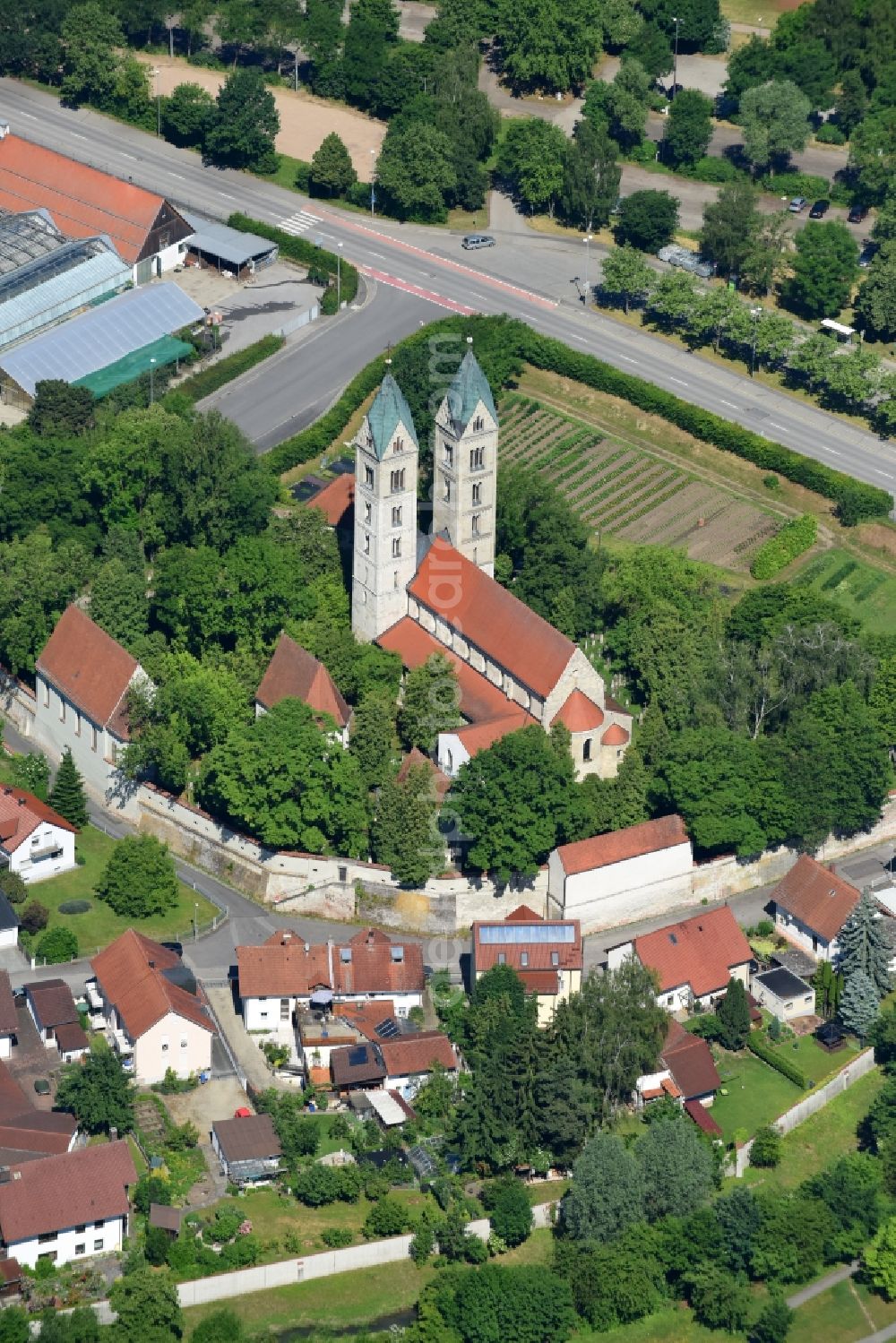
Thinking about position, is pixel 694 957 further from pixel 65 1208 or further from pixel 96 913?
pixel 65 1208

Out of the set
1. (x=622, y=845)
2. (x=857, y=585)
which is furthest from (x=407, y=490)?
(x=857, y=585)

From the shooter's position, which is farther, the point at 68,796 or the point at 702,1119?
the point at 68,796

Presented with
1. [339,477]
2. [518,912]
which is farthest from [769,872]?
[339,477]

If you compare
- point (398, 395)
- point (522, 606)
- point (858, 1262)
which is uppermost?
point (398, 395)

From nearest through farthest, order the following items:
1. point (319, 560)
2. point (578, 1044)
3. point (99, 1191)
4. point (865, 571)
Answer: point (99, 1191) → point (578, 1044) → point (319, 560) → point (865, 571)

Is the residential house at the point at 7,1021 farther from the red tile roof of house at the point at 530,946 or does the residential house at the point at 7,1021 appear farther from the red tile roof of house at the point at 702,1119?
the red tile roof of house at the point at 702,1119

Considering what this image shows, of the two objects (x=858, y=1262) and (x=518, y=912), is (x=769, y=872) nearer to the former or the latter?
(x=518, y=912)
